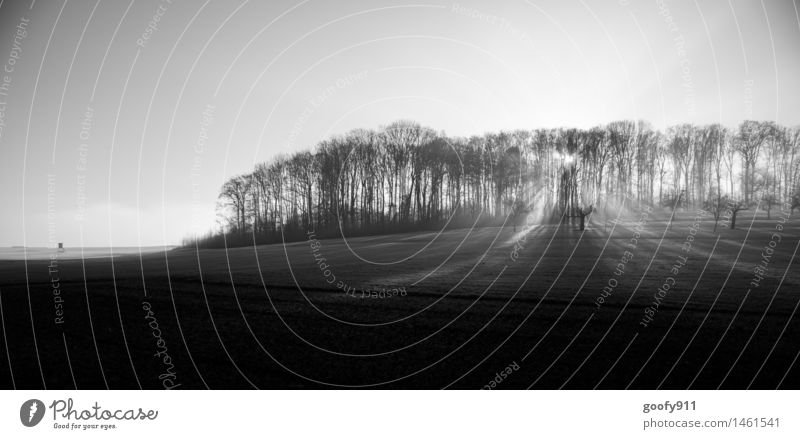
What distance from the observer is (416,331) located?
1162 centimetres

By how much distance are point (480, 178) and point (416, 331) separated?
67530 mm

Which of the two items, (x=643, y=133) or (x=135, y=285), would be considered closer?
(x=135, y=285)

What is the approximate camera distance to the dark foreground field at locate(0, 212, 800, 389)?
27.2ft

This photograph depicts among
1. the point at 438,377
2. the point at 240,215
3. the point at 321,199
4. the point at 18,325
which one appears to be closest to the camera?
the point at 438,377

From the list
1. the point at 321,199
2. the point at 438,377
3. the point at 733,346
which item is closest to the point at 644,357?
the point at 733,346

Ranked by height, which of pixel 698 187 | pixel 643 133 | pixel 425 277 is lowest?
pixel 425 277

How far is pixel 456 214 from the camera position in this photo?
79375 mm

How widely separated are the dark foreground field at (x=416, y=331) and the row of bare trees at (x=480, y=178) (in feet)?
130

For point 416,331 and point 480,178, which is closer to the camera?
point 416,331

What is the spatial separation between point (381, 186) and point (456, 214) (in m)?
16.6

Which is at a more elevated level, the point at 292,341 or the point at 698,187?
the point at 698,187

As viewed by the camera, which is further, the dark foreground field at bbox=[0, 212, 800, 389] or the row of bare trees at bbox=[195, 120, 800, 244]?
the row of bare trees at bbox=[195, 120, 800, 244]

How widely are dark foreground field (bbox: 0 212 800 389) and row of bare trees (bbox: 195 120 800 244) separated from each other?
39.5 metres

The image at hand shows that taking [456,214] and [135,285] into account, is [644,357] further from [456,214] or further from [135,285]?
[456,214]
